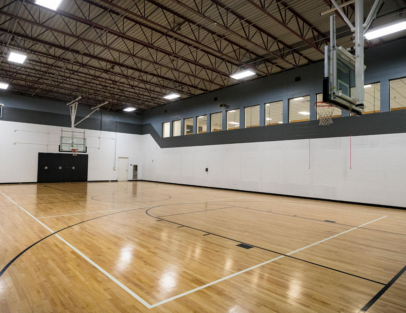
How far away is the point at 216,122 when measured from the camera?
19.5 metres

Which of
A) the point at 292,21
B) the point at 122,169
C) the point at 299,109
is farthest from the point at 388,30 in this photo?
the point at 122,169

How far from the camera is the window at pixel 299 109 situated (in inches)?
560

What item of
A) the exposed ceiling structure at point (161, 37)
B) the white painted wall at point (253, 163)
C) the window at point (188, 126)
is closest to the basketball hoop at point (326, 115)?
Result: the white painted wall at point (253, 163)

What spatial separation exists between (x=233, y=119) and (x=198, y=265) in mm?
14822

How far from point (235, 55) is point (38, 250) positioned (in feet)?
41.0

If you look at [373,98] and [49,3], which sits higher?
[49,3]

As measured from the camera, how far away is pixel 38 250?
4816 millimetres

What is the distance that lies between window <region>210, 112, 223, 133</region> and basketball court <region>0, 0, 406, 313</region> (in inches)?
8.9

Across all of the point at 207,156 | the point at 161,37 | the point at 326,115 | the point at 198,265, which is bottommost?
the point at 198,265

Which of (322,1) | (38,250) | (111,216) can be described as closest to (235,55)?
(322,1)

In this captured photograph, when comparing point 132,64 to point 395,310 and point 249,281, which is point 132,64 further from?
point 395,310

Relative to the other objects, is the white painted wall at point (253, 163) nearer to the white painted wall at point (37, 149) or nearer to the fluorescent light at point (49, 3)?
the white painted wall at point (37, 149)

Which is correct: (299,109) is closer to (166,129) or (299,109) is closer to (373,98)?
(373,98)

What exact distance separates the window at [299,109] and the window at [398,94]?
374cm
